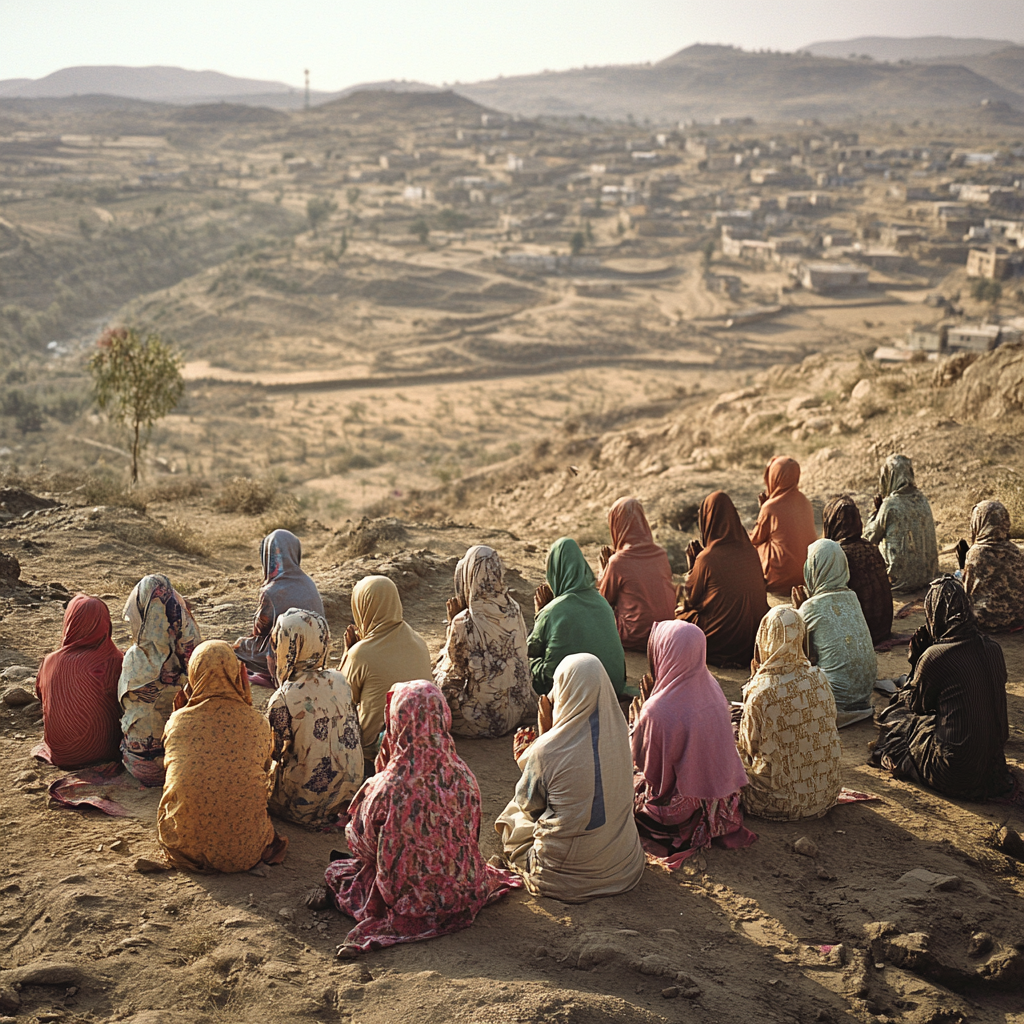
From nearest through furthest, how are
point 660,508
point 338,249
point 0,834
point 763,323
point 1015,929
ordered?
point 1015,929, point 0,834, point 660,508, point 763,323, point 338,249

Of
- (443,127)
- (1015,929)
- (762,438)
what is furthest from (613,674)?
(443,127)

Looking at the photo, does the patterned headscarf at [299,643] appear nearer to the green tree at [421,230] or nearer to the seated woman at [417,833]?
the seated woman at [417,833]

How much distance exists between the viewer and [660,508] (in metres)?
9.92

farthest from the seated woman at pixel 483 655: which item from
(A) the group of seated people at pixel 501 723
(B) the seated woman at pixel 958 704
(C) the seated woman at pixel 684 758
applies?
(B) the seated woman at pixel 958 704

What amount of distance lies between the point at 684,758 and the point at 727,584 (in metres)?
2.16

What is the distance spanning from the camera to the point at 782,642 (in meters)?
3.96

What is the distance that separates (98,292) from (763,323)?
3079 cm

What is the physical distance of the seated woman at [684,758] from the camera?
3816 mm

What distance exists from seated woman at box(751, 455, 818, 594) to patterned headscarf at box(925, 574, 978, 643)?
267 cm

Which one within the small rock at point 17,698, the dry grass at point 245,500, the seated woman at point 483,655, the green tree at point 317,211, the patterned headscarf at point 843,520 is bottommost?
the dry grass at point 245,500

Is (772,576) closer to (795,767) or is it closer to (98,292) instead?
(795,767)

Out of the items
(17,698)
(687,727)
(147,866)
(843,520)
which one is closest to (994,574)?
(843,520)

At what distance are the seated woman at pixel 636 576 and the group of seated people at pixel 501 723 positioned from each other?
0.30m

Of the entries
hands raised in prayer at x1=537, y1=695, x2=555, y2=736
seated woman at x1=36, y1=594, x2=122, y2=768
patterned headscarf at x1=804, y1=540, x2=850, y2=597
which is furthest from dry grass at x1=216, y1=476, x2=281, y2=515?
hands raised in prayer at x1=537, y1=695, x2=555, y2=736
